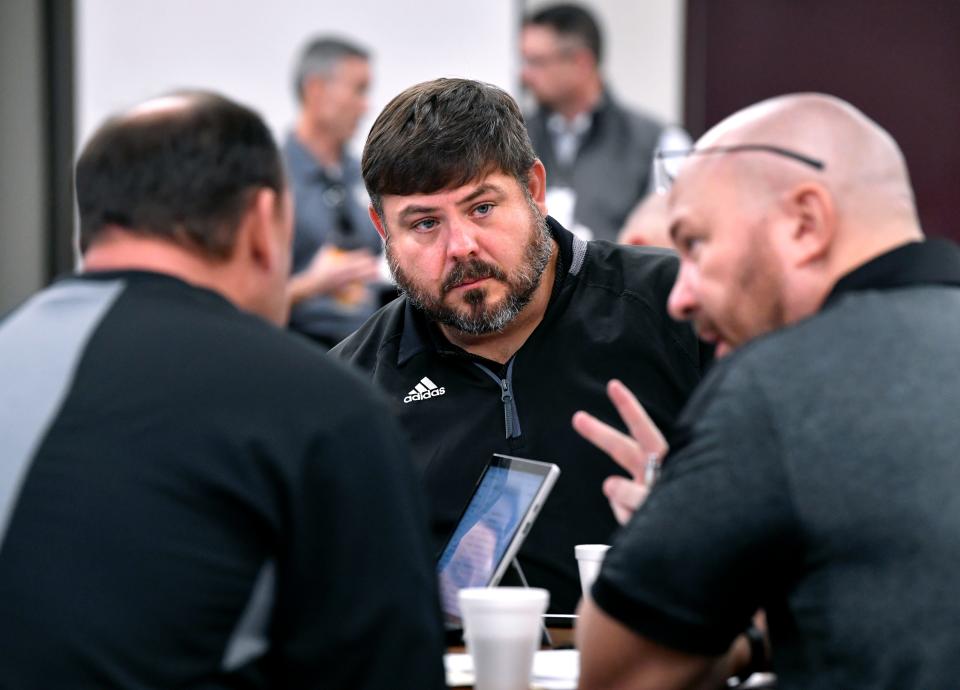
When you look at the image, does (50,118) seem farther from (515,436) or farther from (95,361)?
(95,361)

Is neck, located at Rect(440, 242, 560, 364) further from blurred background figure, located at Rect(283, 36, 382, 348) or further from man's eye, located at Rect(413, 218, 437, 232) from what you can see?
blurred background figure, located at Rect(283, 36, 382, 348)

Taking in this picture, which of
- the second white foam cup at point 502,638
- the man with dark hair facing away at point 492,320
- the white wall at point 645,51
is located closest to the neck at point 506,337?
the man with dark hair facing away at point 492,320

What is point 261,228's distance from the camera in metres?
1.36

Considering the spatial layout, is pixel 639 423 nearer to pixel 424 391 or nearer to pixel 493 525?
pixel 493 525

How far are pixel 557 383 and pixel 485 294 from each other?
0.18m

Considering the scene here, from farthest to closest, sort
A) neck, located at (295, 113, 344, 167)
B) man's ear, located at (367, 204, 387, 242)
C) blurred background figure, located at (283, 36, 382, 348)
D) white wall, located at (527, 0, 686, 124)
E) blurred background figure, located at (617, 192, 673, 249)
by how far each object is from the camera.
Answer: white wall, located at (527, 0, 686, 124), neck, located at (295, 113, 344, 167), blurred background figure, located at (283, 36, 382, 348), blurred background figure, located at (617, 192, 673, 249), man's ear, located at (367, 204, 387, 242)

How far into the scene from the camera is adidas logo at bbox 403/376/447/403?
7.36ft

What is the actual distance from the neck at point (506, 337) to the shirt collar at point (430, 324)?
0.02 m

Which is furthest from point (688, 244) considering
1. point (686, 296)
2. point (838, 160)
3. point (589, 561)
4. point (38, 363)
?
point (38, 363)

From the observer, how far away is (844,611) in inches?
47.8

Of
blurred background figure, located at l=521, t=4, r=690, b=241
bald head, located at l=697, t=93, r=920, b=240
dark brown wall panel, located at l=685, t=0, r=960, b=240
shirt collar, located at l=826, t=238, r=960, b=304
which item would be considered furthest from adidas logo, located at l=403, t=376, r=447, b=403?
dark brown wall panel, located at l=685, t=0, r=960, b=240

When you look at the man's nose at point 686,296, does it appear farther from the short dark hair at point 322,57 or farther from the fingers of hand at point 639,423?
the short dark hair at point 322,57

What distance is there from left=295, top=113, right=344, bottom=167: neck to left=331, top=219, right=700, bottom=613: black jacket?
2.58 m

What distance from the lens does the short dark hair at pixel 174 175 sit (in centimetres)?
131
